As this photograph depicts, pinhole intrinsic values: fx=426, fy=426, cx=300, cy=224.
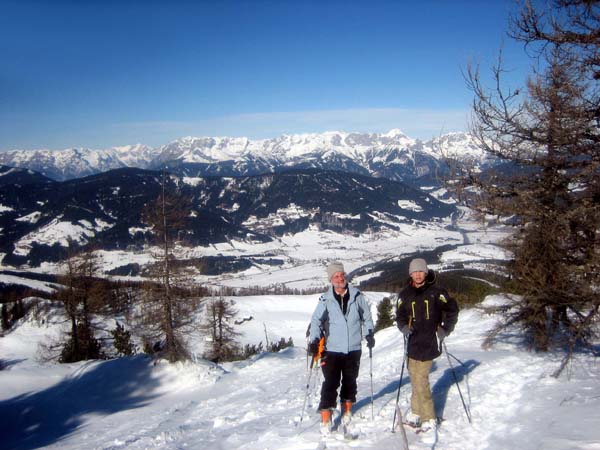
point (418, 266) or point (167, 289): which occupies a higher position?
point (418, 266)

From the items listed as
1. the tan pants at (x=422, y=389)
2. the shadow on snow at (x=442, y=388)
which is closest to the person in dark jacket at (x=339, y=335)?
the tan pants at (x=422, y=389)

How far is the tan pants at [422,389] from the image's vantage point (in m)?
6.67

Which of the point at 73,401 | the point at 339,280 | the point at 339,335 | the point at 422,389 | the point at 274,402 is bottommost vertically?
the point at 73,401

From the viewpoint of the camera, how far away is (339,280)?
6.65 meters

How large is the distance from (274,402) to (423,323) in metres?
5.92

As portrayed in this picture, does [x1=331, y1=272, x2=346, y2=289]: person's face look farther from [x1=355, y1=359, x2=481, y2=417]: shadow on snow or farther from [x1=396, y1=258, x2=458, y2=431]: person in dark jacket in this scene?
[x1=355, y1=359, x2=481, y2=417]: shadow on snow

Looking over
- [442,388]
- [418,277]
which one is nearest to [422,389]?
[418,277]

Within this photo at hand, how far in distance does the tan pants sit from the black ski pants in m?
0.91

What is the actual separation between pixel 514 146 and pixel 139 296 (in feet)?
58.1

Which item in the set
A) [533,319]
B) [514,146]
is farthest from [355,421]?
[514,146]

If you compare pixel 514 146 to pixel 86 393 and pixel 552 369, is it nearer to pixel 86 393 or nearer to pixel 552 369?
pixel 552 369

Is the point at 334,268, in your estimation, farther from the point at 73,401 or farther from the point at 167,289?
the point at 73,401

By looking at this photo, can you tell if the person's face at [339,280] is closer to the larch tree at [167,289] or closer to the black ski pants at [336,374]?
the black ski pants at [336,374]

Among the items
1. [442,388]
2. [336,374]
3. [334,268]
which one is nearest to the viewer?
[334,268]
